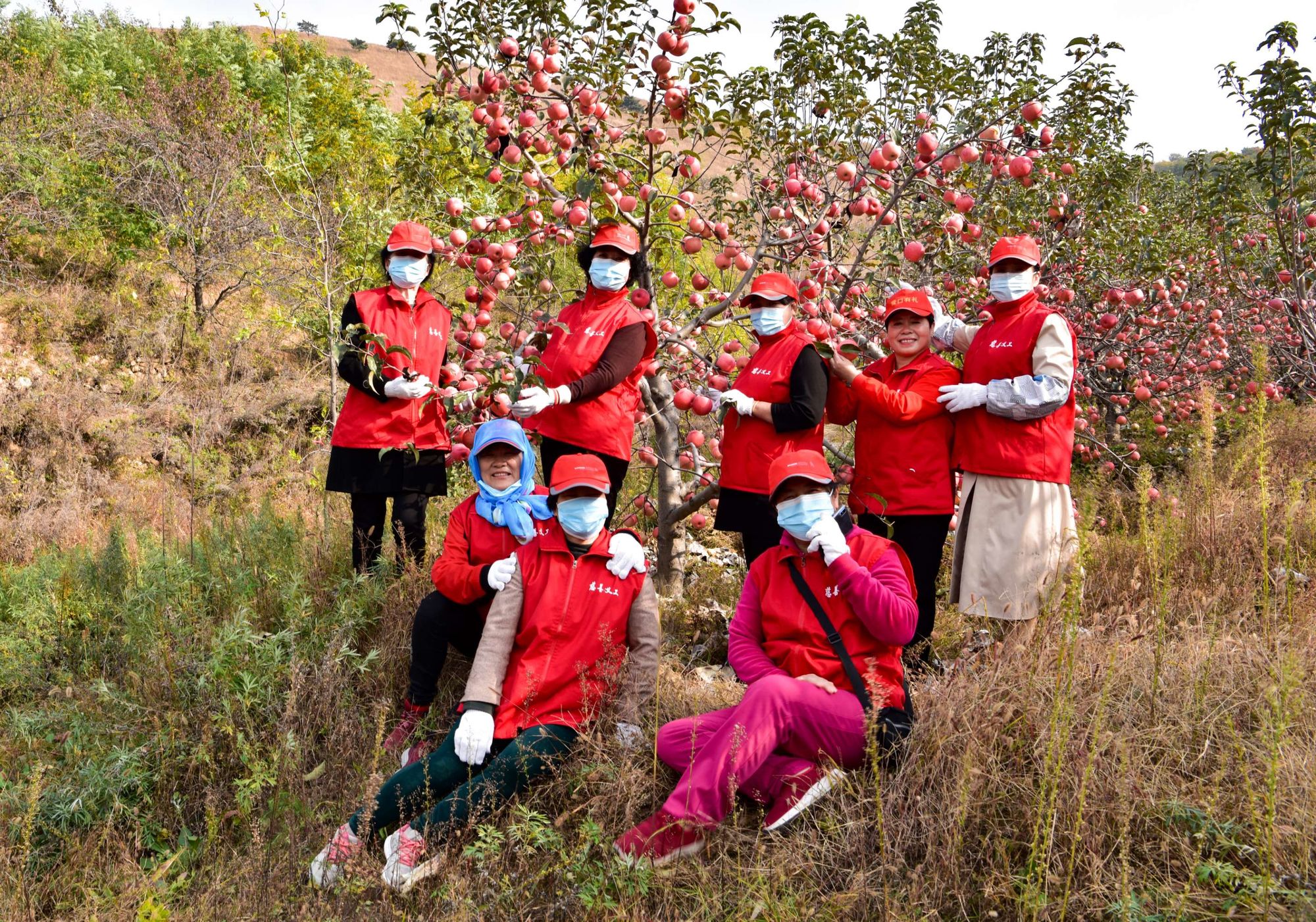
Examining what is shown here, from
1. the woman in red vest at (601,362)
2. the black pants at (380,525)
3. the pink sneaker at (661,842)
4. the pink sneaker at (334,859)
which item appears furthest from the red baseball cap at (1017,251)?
the pink sneaker at (334,859)

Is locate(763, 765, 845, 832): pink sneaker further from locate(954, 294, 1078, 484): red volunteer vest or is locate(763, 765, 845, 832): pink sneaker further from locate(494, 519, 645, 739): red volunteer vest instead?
locate(954, 294, 1078, 484): red volunteer vest

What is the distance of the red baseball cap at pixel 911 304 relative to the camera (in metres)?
3.33

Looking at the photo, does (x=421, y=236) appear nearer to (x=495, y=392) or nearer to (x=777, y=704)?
(x=495, y=392)

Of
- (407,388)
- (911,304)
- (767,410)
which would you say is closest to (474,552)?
(407,388)

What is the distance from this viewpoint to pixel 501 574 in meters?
3.05

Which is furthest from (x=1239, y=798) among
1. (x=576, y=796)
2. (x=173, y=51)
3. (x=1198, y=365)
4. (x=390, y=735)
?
(x=173, y=51)

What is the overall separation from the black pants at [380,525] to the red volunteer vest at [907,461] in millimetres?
2030

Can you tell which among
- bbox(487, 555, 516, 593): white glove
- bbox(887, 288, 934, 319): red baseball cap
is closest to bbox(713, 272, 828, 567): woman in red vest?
bbox(887, 288, 934, 319): red baseball cap

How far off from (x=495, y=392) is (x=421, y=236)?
882mm

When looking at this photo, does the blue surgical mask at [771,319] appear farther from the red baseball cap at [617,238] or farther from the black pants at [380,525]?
the black pants at [380,525]

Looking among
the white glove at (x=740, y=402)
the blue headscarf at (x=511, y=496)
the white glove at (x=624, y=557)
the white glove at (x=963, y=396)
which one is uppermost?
the white glove at (x=963, y=396)

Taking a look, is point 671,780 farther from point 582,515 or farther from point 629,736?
point 582,515

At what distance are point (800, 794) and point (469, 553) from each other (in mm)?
1577

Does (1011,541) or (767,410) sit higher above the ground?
(767,410)
